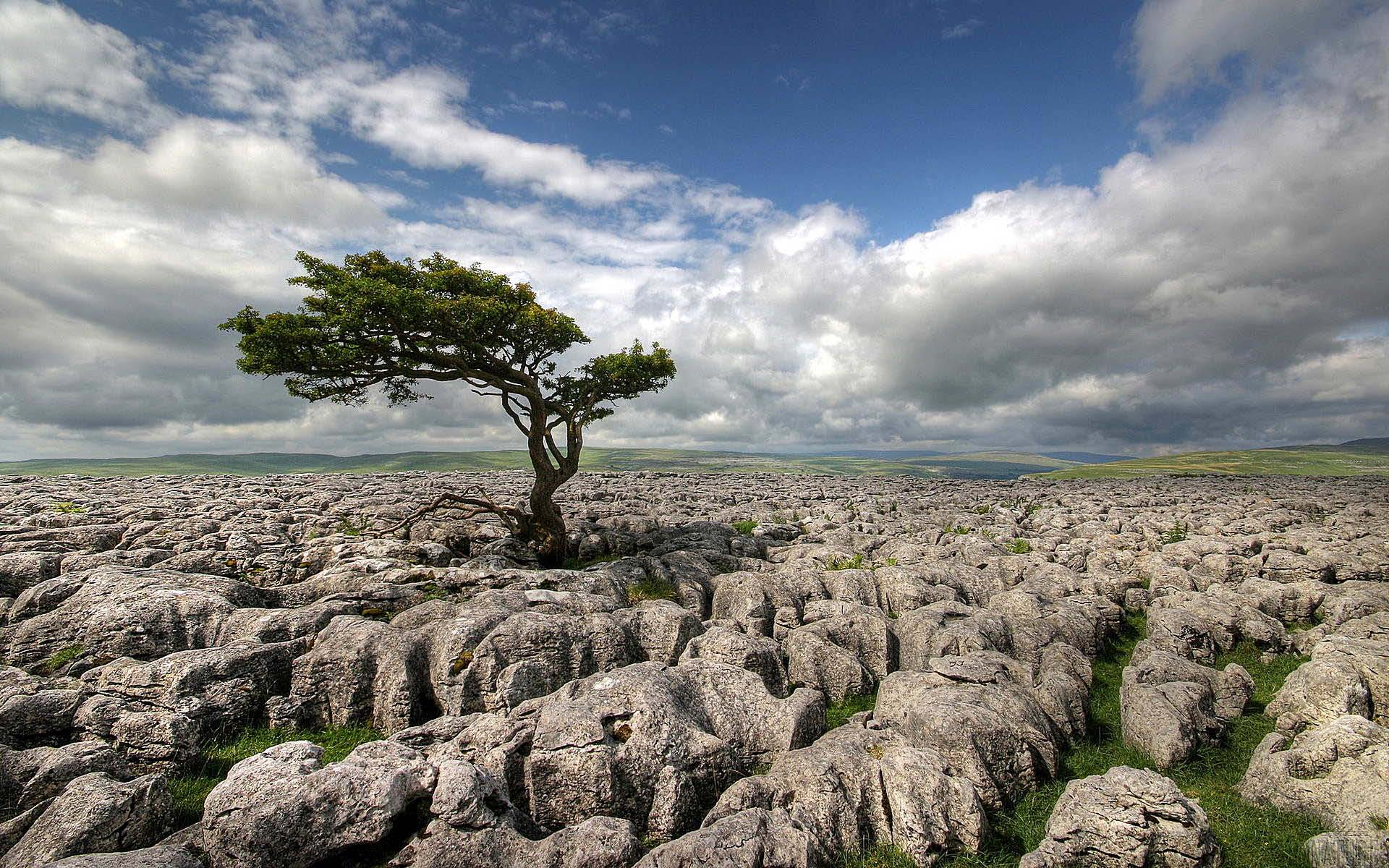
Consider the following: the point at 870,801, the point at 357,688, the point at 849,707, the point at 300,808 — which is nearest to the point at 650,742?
the point at 870,801

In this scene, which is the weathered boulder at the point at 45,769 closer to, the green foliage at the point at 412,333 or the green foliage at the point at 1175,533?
the green foliage at the point at 412,333

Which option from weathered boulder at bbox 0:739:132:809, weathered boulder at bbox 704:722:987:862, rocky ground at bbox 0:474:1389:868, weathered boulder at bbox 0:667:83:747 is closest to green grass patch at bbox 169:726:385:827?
rocky ground at bbox 0:474:1389:868

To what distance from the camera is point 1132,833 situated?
11.3m

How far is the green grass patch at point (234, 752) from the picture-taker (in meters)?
13.6

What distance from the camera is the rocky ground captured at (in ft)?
37.3

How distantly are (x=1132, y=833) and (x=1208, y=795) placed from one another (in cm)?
620

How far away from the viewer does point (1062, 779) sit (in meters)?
15.6

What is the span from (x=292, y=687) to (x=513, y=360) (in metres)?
24.1

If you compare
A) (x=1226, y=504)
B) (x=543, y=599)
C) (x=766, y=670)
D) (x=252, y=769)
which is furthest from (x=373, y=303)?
(x=1226, y=504)

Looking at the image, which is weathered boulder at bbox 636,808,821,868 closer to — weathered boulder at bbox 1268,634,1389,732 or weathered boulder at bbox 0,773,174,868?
weathered boulder at bbox 0,773,174,868

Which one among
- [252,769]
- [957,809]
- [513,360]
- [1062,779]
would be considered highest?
[513,360]

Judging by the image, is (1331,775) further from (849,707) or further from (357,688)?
(357,688)

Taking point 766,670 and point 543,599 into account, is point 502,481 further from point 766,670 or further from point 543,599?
point 766,670

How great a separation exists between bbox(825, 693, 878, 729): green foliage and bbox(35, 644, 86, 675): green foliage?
25193 mm
